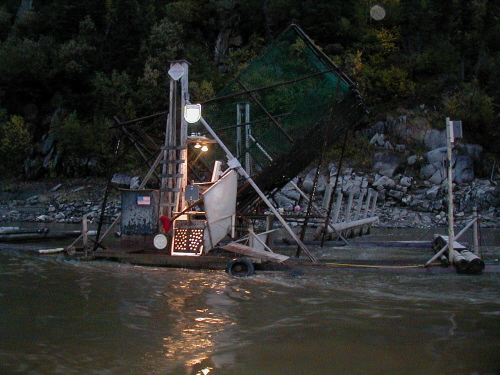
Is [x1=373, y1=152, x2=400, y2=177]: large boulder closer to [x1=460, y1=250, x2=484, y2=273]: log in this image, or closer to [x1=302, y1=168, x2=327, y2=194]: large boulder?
[x1=302, y1=168, x2=327, y2=194]: large boulder

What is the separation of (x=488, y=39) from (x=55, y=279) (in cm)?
3961

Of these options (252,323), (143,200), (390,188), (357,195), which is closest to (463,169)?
(390,188)

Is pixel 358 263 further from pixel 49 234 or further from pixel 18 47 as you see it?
pixel 18 47

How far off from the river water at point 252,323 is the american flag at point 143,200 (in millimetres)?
1942

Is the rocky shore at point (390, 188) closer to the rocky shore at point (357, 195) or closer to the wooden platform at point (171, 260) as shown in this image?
the rocky shore at point (357, 195)

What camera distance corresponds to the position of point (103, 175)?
1512 inches

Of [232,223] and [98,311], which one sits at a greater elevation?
[232,223]

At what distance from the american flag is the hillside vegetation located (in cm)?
2425

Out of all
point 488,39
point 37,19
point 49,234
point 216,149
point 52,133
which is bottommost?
point 49,234

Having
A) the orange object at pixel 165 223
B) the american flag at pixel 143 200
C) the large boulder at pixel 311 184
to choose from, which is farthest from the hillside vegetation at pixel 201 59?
the orange object at pixel 165 223

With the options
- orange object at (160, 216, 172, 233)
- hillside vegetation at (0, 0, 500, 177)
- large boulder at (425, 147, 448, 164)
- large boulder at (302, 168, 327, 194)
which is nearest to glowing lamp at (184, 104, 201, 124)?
orange object at (160, 216, 172, 233)

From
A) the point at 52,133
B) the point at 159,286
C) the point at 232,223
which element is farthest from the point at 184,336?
the point at 52,133

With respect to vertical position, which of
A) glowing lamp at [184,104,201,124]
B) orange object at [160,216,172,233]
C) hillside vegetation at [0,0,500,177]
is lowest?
orange object at [160,216,172,233]

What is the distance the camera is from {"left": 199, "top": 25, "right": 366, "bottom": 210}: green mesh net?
41.3 ft
